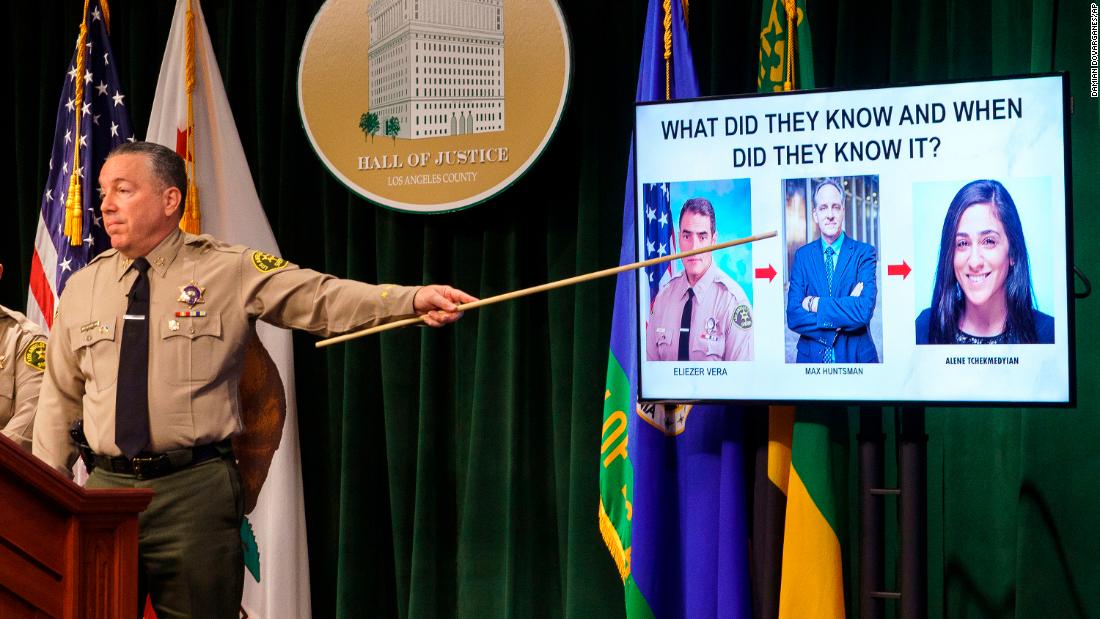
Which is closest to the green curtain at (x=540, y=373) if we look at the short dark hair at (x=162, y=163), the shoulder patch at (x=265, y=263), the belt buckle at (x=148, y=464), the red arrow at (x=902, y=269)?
the red arrow at (x=902, y=269)

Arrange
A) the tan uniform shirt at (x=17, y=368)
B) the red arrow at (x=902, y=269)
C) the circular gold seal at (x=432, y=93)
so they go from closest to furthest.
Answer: the red arrow at (x=902, y=269) → the tan uniform shirt at (x=17, y=368) → the circular gold seal at (x=432, y=93)

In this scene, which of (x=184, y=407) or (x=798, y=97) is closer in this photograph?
(x=184, y=407)

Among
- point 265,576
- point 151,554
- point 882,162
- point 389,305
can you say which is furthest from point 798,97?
point 265,576

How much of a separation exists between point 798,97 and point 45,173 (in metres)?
2.92

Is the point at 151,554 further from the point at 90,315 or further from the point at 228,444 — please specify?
the point at 90,315

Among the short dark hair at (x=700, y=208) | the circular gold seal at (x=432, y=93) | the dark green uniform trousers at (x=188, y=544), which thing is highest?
the circular gold seal at (x=432, y=93)

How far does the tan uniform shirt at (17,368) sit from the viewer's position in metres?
3.34

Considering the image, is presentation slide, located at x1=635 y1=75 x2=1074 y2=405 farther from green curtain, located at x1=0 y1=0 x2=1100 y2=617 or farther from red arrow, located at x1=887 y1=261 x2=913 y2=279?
green curtain, located at x1=0 y1=0 x2=1100 y2=617

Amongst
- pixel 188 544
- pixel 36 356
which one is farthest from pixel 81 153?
pixel 188 544

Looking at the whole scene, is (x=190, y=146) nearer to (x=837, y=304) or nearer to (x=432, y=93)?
(x=432, y=93)

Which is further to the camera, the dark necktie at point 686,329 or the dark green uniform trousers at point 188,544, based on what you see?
the dark necktie at point 686,329

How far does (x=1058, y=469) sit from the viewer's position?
2.96 m

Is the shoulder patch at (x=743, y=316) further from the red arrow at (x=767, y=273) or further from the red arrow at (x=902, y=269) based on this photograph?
the red arrow at (x=902, y=269)

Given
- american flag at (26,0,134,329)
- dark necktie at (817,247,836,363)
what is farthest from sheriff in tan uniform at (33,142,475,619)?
american flag at (26,0,134,329)
